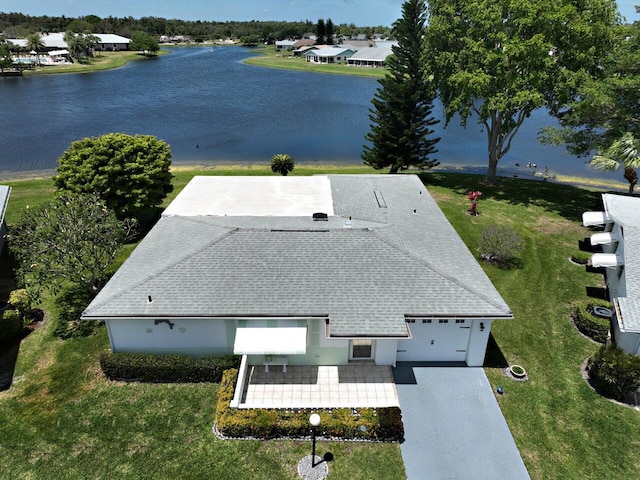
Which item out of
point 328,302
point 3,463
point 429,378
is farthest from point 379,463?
point 3,463

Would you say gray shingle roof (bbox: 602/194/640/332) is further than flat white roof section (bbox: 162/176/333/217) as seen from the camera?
No

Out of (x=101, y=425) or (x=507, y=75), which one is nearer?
(x=101, y=425)

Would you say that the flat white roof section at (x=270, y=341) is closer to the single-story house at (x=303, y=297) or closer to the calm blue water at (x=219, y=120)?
the single-story house at (x=303, y=297)

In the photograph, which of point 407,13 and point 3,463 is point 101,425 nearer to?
point 3,463

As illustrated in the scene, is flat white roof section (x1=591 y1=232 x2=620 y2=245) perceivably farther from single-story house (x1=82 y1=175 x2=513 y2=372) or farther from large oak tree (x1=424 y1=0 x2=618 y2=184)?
large oak tree (x1=424 y1=0 x2=618 y2=184)

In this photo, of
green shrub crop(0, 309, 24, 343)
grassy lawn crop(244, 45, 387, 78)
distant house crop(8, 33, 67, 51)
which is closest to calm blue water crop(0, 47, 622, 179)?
grassy lawn crop(244, 45, 387, 78)

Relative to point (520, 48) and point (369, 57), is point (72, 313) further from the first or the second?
point (369, 57)

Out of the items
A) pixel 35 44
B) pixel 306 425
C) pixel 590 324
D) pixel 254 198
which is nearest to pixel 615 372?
pixel 590 324
